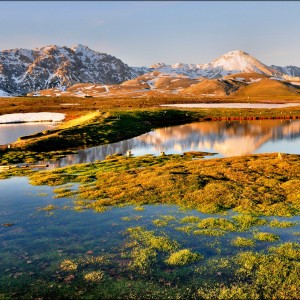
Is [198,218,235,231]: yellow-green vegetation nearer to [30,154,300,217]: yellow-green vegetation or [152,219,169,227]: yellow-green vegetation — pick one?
[30,154,300,217]: yellow-green vegetation

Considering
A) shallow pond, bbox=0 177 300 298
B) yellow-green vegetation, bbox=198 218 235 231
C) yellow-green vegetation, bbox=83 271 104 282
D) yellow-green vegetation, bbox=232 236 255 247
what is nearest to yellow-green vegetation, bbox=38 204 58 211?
shallow pond, bbox=0 177 300 298

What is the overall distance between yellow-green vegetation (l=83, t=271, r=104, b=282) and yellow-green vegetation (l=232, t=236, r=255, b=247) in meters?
9.06

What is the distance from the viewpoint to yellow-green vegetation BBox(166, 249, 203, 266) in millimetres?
19719

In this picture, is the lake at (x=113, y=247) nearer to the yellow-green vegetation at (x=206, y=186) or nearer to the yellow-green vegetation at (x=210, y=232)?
Answer: the yellow-green vegetation at (x=210, y=232)

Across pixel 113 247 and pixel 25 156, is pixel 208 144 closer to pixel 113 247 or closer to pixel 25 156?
pixel 25 156

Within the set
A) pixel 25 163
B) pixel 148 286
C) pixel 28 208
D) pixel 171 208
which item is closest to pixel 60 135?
pixel 25 163

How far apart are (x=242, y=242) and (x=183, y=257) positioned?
4553 mm

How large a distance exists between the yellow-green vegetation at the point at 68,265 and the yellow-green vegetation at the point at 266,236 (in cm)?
1235

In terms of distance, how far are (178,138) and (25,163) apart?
1552 inches

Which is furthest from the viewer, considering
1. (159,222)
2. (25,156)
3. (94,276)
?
(25,156)

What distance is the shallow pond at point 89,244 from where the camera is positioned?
18.2m

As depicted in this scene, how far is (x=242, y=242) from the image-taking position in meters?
22.0

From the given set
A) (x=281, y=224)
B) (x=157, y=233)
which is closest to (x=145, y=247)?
(x=157, y=233)

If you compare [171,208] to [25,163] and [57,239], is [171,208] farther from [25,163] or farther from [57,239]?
[25,163]
